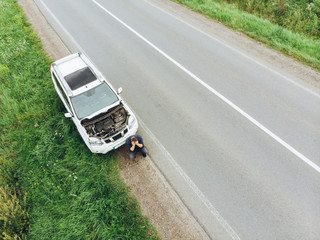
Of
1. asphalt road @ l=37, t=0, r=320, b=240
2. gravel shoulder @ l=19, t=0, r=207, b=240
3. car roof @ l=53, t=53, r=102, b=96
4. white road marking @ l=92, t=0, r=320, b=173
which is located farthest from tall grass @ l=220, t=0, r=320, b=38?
gravel shoulder @ l=19, t=0, r=207, b=240

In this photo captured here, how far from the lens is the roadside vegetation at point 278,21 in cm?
1006

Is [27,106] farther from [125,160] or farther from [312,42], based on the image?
[312,42]

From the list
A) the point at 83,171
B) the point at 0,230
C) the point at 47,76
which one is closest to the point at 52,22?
the point at 47,76

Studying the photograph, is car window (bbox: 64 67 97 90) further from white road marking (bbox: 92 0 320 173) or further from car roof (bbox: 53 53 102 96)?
white road marking (bbox: 92 0 320 173)

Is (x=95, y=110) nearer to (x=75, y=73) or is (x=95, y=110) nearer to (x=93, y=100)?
(x=93, y=100)

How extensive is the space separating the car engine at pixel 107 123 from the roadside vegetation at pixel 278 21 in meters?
8.63

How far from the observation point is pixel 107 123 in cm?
735

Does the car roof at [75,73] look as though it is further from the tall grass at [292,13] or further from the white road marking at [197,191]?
the tall grass at [292,13]

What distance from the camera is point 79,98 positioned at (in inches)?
284

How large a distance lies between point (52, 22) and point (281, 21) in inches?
609

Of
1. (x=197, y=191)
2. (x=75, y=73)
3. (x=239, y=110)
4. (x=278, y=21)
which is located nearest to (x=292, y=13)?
(x=278, y=21)

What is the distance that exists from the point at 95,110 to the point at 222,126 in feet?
15.2

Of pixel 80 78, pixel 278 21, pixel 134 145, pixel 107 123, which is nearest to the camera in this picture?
pixel 134 145

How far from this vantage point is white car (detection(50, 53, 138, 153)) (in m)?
6.71
